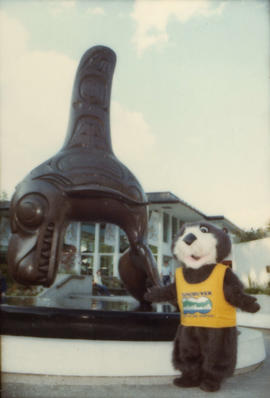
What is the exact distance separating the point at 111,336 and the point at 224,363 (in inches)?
52.7

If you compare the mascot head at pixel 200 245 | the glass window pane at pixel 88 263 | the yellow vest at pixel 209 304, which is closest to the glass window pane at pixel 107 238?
the glass window pane at pixel 88 263

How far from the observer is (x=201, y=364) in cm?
259

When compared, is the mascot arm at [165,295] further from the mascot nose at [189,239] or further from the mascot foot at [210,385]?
the mascot foot at [210,385]

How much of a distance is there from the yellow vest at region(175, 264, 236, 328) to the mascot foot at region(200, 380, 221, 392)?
36 cm

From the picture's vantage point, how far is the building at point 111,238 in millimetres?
19109

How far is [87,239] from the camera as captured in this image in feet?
69.9

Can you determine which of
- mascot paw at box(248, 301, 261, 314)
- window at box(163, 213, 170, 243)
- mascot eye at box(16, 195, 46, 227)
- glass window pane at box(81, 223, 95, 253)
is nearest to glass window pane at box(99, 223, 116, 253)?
glass window pane at box(81, 223, 95, 253)

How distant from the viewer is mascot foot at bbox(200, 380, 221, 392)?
2.49 metres

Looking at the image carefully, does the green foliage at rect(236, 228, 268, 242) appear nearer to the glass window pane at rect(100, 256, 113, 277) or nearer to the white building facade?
the white building facade

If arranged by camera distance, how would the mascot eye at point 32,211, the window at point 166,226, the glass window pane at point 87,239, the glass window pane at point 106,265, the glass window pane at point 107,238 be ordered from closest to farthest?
the mascot eye at point 32,211, the glass window pane at point 107,238, the glass window pane at point 87,239, the glass window pane at point 106,265, the window at point 166,226

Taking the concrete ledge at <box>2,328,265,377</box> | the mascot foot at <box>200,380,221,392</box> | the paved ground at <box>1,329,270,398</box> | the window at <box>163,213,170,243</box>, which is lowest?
the paved ground at <box>1,329,270,398</box>

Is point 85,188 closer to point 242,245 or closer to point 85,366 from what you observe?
point 85,366

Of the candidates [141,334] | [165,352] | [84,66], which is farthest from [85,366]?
[84,66]

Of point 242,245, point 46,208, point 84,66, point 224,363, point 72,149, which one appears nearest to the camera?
point 224,363
